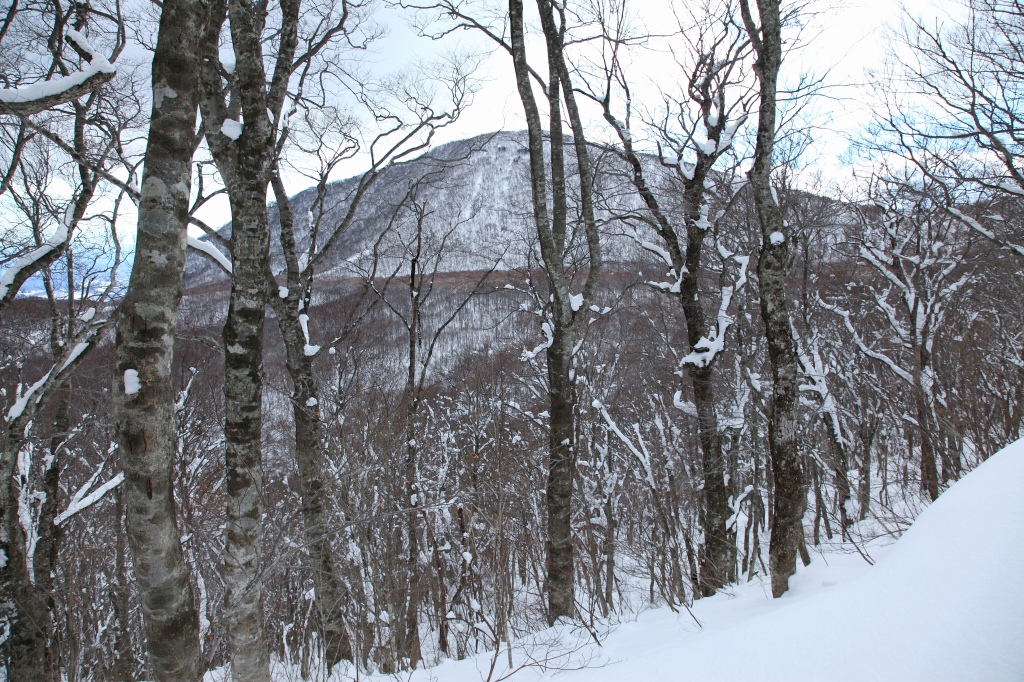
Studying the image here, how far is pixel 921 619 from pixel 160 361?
3.80m

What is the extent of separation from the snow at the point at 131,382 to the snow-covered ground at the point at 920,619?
3266mm

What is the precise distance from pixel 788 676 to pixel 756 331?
12156 millimetres

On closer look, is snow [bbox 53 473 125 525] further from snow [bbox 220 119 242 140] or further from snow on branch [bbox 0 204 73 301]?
snow [bbox 220 119 242 140]

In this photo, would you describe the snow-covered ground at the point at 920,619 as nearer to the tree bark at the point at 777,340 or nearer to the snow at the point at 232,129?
the tree bark at the point at 777,340

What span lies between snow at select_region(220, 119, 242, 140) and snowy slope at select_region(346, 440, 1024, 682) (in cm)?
461

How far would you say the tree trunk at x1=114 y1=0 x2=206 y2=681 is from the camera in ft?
8.94

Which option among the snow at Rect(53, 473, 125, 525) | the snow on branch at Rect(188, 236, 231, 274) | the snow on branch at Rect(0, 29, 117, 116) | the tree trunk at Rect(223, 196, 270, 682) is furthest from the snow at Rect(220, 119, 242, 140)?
the snow at Rect(53, 473, 125, 525)

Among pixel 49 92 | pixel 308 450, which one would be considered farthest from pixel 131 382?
pixel 308 450

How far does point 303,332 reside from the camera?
22.6 ft

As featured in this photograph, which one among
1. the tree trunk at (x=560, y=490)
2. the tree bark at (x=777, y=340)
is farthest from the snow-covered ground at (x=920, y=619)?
the tree trunk at (x=560, y=490)

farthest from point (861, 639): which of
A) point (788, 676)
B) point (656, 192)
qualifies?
point (656, 192)

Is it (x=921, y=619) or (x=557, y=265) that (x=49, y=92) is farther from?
(x=557, y=265)

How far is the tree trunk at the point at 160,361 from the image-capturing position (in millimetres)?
2725

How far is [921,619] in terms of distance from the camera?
1991 millimetres
